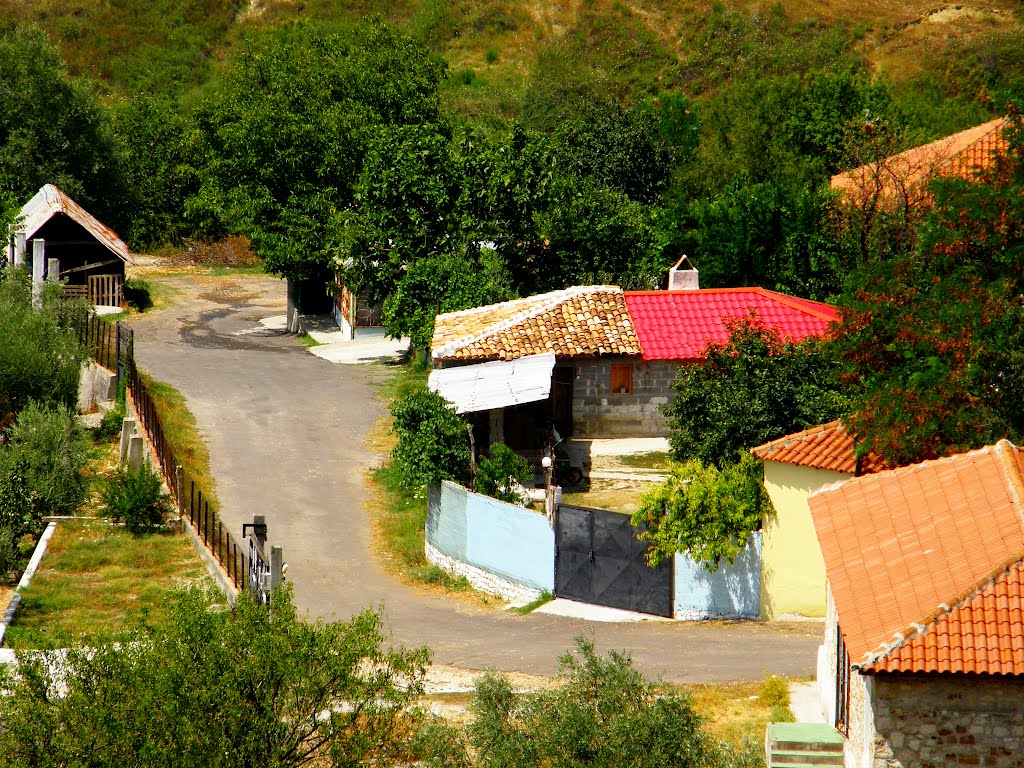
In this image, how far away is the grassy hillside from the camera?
7138 centimetres

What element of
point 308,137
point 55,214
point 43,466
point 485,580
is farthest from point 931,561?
point 55,214

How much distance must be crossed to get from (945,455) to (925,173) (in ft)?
61.5

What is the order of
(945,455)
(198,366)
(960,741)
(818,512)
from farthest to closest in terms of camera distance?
(198,366) → (945,455) → (818,512) → (960,741)

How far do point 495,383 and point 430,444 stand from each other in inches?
110

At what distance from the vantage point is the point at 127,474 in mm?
30375

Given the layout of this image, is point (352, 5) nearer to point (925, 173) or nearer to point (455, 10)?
point (455, 10)

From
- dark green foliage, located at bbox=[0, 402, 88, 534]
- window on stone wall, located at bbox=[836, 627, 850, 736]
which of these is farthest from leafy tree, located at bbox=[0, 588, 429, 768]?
dark green foliage, located at bbox=[0, 402, 88, 534]

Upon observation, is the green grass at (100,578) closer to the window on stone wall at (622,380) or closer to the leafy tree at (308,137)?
the window on stone wall at (622,380)

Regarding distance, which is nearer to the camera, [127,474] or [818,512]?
[818,512]

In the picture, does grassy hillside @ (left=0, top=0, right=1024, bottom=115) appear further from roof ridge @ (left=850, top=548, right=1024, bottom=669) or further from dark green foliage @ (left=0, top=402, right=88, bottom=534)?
roof ridge @ (left=850, top=548, right=1024, bottom=669)

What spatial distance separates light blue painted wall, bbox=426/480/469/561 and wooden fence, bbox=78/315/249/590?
3.53 meters

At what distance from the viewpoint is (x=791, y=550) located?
22922mm

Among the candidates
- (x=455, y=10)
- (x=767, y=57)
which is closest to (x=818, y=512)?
(x=767, y=57)

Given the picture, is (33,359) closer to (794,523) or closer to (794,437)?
(794,437)
